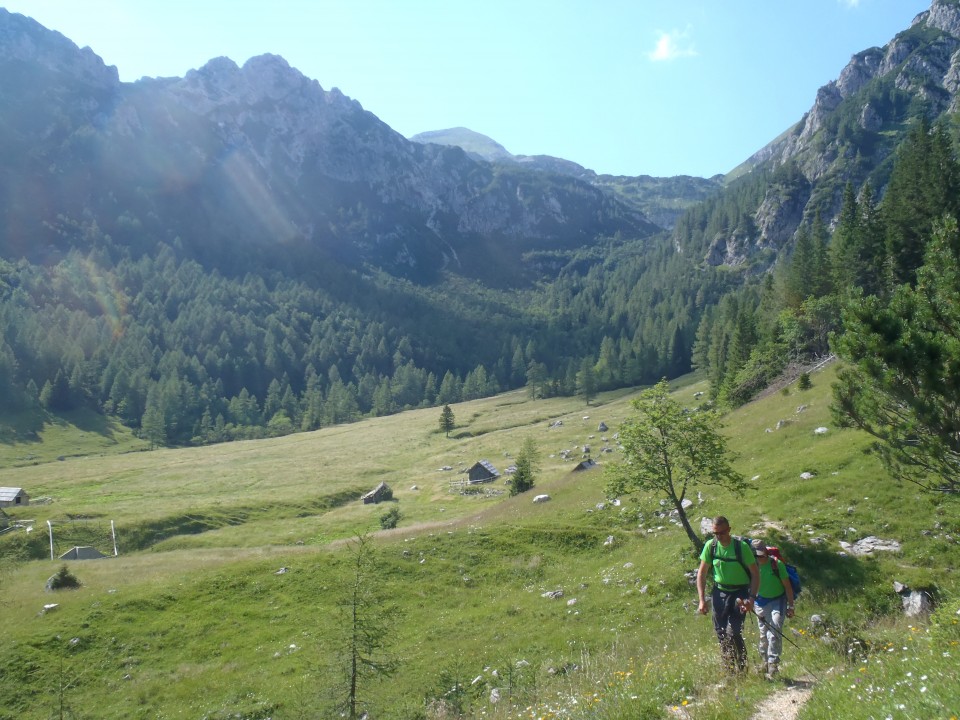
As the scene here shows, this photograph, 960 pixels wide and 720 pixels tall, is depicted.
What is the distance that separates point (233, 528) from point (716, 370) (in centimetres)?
7589

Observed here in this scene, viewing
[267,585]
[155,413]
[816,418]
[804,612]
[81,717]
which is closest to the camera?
[804,612]

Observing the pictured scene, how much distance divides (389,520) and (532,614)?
33080 millimetres

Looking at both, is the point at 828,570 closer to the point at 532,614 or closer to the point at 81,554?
the point at 532,614

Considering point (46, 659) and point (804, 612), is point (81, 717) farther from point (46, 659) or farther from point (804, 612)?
point (804, 612)

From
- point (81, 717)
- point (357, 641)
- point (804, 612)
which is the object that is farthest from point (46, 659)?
point (804, 612)

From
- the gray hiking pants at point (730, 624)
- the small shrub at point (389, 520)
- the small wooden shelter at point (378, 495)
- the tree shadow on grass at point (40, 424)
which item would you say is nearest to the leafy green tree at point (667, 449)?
the gray hiking pants at point (730, 624)

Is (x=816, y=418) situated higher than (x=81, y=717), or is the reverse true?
(x=816, y=418)

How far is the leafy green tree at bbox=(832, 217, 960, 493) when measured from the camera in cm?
1420

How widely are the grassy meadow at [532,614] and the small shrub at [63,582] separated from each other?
1274mm

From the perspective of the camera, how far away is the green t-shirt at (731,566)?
37.2 ft

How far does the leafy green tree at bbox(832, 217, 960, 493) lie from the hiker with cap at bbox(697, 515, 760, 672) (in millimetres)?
7436

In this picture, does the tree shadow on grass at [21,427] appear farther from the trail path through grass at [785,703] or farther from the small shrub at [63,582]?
the trail path through grass at [785,703]

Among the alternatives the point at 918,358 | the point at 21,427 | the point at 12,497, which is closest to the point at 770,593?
the point at 918,358

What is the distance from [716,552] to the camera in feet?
38.4
